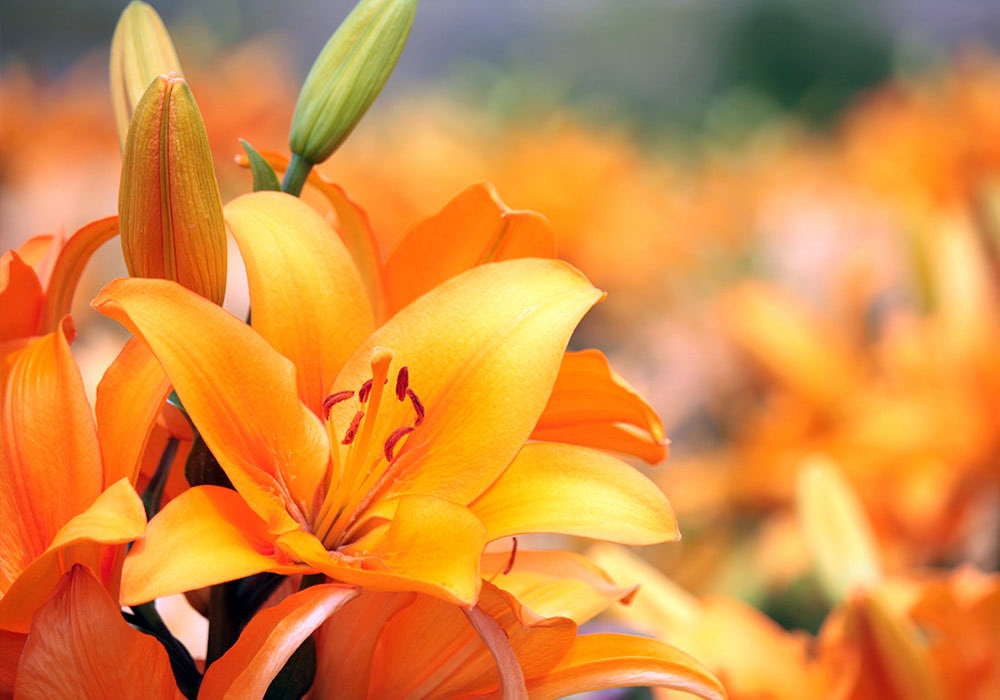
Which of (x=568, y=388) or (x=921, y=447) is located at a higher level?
(x=568, y=388)

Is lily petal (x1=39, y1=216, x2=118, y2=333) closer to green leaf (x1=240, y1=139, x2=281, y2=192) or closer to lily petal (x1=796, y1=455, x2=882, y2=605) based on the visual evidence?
green leaf (x1=240, y1=139, x2=281, y2=192)

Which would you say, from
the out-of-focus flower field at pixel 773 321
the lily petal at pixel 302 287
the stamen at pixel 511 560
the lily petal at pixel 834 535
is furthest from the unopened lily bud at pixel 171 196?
the lily petal at pixel 834 535

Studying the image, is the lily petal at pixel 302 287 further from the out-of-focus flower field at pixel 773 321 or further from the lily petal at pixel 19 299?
the out-of-focus flower field at pixel 773 321

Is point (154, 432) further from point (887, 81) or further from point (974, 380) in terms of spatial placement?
point (887, 81)

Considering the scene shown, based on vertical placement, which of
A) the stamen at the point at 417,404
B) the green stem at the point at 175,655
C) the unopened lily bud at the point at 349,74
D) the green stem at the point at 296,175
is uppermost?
the unopened lily bud at the point at 349,74

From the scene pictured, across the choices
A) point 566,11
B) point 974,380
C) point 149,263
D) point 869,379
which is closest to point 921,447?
point 974,380

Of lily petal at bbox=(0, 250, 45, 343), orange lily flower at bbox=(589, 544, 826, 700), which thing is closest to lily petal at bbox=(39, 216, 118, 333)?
lily petal at bbox=(0, 250, 45, 343)
